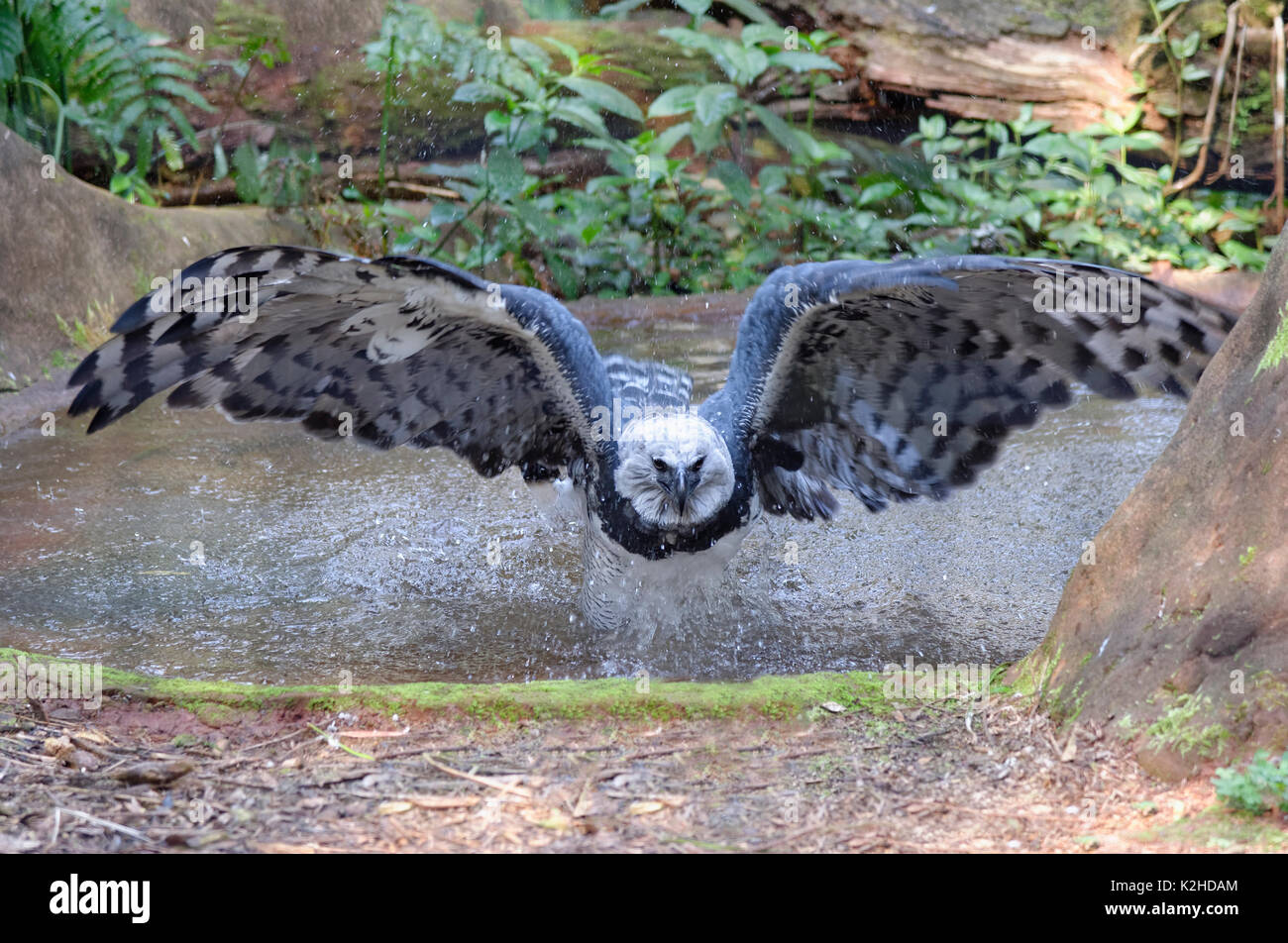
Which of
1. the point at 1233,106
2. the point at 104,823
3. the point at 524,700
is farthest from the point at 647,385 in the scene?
the point at 1233,106

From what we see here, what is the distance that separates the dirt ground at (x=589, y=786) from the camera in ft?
7.30

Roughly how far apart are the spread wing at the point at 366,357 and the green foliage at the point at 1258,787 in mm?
2254

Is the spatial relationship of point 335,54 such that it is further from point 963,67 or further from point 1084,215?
point 1084,215

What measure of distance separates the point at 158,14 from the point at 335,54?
1.50 m

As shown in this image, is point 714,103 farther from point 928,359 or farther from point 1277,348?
point 1277,348

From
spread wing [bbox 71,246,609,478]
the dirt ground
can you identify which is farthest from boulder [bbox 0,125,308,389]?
the dirt ground

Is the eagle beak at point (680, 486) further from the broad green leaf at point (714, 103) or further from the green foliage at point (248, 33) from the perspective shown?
the green foliage at point (248, 33)

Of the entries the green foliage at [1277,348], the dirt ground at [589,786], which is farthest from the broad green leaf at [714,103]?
the dirt ground at [589,786]

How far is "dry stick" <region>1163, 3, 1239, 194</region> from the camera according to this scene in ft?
29.0

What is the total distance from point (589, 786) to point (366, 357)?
189cm

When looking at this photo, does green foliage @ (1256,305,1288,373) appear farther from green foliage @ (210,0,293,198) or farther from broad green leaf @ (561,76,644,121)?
green foliage @ (210,0,293,198)

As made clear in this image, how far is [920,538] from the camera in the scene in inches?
186

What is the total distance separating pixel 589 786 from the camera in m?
2.47

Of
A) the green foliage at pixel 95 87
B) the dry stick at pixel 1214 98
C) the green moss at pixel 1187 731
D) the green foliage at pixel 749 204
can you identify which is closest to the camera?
the green moss at pixel 1187 731
